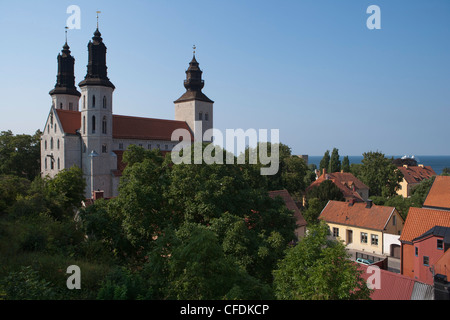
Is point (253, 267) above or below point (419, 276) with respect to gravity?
above

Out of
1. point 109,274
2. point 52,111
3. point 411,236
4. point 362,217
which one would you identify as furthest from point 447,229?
point 52,111

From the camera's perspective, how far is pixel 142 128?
4984 centimetres

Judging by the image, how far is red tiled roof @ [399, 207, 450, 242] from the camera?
23.2 metres

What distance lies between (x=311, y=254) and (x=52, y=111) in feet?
139

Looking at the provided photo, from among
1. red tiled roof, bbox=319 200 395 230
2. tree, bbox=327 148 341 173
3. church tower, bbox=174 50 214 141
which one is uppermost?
church tower, bbox=174 50 214 141

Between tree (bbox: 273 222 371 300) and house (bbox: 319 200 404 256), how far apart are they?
19279 mm

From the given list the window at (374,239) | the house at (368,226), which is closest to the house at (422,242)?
the house at (368,226)

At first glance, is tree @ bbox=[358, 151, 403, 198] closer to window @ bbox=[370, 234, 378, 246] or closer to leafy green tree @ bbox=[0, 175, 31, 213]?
window @ bbox=[370, 234, 378, 246]

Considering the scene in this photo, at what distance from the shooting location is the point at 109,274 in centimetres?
1020

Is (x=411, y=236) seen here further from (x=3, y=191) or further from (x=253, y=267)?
(x=3, y=191)

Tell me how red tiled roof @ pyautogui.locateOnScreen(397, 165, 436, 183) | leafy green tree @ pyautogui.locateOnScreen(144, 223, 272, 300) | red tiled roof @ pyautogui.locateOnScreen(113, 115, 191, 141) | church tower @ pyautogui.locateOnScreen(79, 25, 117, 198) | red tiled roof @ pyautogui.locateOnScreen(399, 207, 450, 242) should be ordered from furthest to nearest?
red tiled roof @ pyautogui.locateOnScreen(397, 165, 436, 183) → red tiled roof @ pyautogui.locateOnScreen(113, 115, 191, 141) → church tower @ pyautogui.locateOnScreen(79, 25, 117, 198) → red tiled roof @ pyautogui.locateOnScreen(399, 207, 450, 242) → leafy green tree @ pyautogui.locateOnScreen(144, 223, 272, 300)

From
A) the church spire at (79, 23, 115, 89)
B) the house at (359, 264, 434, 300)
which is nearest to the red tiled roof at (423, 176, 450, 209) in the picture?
the house at (359, 264, 434, 300)

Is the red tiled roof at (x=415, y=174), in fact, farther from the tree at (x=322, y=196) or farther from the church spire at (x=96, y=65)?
the church spire at (x=96, y=65)

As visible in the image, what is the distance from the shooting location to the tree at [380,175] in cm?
5172
